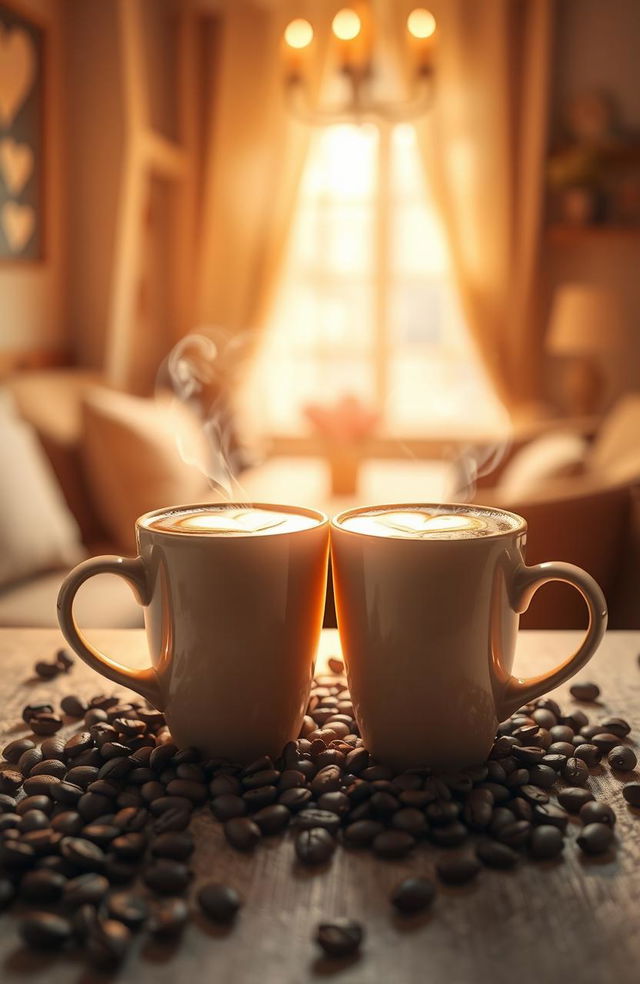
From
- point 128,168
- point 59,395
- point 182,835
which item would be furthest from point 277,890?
point 128,168

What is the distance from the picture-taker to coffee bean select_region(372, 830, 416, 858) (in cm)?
51

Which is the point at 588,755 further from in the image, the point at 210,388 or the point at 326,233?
the point at 326,233

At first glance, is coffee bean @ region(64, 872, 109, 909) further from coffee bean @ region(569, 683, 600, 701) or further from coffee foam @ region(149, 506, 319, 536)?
coffee bean @ region(569, 683, 600, 701)

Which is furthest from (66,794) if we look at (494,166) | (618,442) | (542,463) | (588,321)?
(494,166)

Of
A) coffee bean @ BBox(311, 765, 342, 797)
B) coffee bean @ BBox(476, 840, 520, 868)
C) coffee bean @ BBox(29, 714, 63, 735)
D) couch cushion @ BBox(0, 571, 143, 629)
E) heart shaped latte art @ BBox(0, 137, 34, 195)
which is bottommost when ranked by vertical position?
couch cushion @ BBox(0, 571, 143, 629)

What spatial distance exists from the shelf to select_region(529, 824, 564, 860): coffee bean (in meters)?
3.98

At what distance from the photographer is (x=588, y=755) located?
2.09 ft

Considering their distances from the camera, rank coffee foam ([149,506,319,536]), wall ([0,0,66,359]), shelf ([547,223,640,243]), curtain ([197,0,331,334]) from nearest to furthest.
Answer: coffee foam ([149,506,319,536]) < wall ([0,0,66,359]) < shelf ([547,223,640,243]) < curtain ([197,0,331,334])

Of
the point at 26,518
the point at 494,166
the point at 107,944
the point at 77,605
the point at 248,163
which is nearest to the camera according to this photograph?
the point at 107,944

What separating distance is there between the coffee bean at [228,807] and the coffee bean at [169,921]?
9cm

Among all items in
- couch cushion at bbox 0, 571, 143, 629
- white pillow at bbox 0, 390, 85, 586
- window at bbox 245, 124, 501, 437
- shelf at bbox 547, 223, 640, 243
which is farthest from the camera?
window at bbox 245, 124, 501, 437

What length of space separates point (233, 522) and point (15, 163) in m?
3.20

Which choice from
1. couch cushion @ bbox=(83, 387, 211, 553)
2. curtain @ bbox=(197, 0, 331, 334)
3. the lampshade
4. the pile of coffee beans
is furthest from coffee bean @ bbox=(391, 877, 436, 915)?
curtain @ bbox=(197, 0, 331, 334)

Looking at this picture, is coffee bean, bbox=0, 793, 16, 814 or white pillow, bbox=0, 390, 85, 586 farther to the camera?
white pillow, bbox=0, 390, 85, 586
